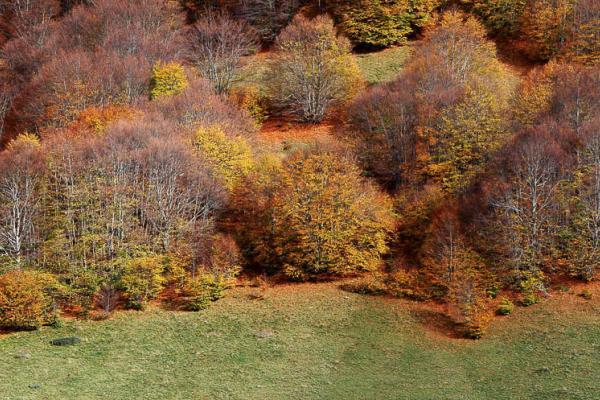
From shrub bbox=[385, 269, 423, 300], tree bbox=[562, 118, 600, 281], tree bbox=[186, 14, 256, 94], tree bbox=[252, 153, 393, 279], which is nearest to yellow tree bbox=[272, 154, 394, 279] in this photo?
tree bbox=[252, 153, 393, 279]

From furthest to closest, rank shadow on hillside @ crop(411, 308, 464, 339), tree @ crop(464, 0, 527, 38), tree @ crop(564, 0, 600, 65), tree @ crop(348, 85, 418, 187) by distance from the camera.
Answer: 1. tree @ crop(464, 0, 527, 38)
2. tree @ crop(564, 0, 600, 65)
3. tree @ crop(348, 85, 418, 187)
4. shadow on hillside @ crop(411, 308, 464, 339)

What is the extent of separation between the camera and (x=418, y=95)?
3489 inches

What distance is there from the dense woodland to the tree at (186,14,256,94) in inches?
188

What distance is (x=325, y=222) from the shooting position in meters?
73.8

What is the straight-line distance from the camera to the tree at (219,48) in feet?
354

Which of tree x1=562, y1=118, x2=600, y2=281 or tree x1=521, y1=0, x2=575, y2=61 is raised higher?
tree x1=521, y1=0, x2=575, y2=61

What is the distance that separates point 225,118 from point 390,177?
18666 mm

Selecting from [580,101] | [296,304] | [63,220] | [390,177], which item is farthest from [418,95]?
[63,220]

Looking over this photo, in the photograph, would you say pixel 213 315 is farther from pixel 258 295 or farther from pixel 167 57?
pixel 167 57

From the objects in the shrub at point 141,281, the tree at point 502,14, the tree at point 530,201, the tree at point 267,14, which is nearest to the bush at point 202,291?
the shrub at point 141,281

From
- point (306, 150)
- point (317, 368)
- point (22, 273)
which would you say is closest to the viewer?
point (317, 368)

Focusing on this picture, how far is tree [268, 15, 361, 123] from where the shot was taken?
100500 millimetres

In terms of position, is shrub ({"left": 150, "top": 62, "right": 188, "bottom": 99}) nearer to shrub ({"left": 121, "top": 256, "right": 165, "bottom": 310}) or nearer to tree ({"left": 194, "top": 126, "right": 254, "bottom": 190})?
tree ({"left": 194, "top": 126, "right": 254, "bottom": 190})

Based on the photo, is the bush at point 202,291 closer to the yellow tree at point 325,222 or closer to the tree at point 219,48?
the yellow tree at point 325,222
